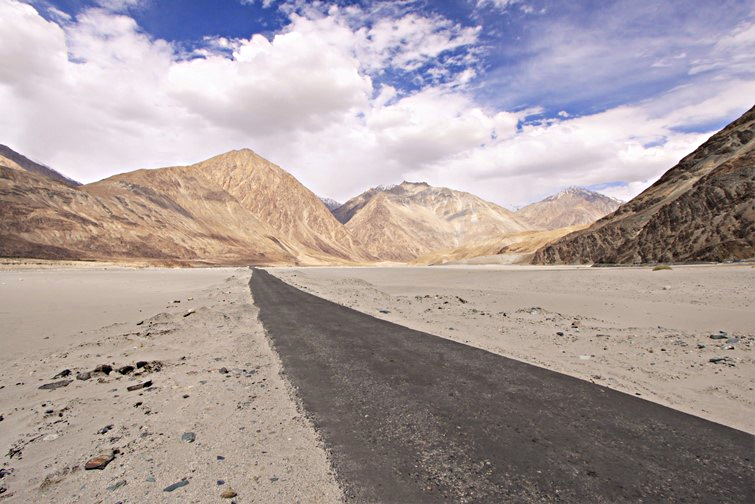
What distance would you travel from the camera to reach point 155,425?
17.4 feet

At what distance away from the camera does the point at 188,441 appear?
15.7 feet

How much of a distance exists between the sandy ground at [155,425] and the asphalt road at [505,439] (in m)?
0.53

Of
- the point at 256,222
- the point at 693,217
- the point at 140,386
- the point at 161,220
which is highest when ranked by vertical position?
the point at 256,222

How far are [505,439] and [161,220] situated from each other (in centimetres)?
14411

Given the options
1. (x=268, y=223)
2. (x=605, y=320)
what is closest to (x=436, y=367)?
(x=605, y=320)

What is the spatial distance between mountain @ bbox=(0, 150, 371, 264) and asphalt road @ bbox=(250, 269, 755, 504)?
101649 mm

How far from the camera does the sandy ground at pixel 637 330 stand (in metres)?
6.77

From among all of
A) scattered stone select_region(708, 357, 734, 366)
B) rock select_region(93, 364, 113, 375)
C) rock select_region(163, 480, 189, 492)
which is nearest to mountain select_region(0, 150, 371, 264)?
rock select_region(93, 364, 113, 375)

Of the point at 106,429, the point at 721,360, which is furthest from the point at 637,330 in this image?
the point at 106,429

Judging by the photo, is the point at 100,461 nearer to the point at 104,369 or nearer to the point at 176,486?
the point at 176,486

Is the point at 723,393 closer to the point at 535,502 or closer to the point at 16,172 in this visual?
the point at 535,502

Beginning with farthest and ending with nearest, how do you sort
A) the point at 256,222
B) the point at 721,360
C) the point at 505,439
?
the point at 256,222
the point at 721,360
the point at 505,439

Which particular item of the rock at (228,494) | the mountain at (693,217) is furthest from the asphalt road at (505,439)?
the mountain at (693,217)

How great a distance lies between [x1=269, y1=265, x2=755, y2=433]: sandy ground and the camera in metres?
6.77
